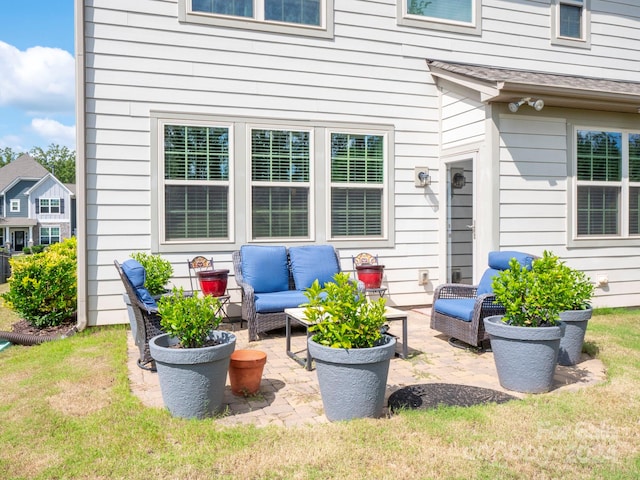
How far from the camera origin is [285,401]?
3.71m

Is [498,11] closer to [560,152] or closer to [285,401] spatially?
[560,152]

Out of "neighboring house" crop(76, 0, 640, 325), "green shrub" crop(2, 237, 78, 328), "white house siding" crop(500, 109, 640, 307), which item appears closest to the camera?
"neighboring house" crop(76, 0, 640, 325)

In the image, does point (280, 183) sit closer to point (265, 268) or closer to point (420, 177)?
point (265, 268)

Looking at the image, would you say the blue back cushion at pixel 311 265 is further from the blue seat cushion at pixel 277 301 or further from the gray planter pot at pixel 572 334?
the gray planter pot at pixel 572 334

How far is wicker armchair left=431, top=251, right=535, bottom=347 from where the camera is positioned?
495cm

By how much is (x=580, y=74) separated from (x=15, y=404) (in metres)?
8.49

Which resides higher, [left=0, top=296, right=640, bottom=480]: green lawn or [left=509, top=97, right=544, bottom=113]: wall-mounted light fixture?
[left=509, top=97, right=544, bottom=113]: wall-mounted light fixture

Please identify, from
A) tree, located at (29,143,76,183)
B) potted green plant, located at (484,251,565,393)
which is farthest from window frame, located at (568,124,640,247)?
tree, located at (29,143,76,183)

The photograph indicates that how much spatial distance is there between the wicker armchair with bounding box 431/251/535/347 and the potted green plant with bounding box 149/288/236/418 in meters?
2.51

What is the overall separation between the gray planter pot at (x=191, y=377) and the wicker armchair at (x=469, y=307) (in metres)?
2.59

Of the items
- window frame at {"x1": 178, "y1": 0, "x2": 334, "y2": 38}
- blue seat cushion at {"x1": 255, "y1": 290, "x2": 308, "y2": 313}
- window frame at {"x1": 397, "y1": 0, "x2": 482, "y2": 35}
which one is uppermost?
window frame at {"x1": 397, "y1": 0, "x2": 482, "y2": 35}

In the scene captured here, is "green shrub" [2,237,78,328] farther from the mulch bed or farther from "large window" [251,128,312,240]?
"large window" [251,128,312,240]

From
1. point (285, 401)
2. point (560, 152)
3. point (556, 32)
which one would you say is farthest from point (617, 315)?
point (285, 401)

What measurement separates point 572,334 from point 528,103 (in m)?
3.10
